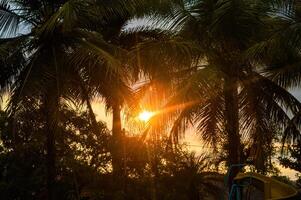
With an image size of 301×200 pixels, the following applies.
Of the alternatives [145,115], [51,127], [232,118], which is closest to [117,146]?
[51,127]

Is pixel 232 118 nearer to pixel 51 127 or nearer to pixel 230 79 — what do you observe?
pixel 230 79

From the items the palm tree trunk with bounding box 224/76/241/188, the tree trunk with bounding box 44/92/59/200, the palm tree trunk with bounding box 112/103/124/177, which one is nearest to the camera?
the palm tree trunk with bounding box 224/76/241/188

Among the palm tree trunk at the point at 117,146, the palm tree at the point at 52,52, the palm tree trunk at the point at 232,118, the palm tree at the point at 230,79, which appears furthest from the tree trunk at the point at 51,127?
the palm tree trunk at the point at 117,146

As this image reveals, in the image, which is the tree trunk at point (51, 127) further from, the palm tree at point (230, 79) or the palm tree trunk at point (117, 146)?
the palm tree trunk at point (117, 146)

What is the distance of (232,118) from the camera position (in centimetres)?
1741

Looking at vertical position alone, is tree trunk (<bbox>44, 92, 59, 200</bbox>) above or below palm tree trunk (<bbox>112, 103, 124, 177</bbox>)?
below

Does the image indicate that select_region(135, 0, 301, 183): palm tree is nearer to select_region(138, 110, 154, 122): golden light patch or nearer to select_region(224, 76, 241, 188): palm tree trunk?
select_region(224, 76, 241, 188): palm tree trunk

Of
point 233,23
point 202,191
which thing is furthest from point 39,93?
point 202,191

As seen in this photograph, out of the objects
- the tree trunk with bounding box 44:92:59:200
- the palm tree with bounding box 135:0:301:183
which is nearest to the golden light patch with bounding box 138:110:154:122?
the palm tree with bounding box 135:0:301:183

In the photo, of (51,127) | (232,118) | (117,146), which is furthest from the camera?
(117,146)

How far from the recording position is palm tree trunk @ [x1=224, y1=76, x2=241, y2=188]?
17.3 m

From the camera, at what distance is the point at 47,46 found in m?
18.6

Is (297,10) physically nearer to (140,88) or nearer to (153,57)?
(153,57)

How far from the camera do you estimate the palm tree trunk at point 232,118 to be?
1728 cm
